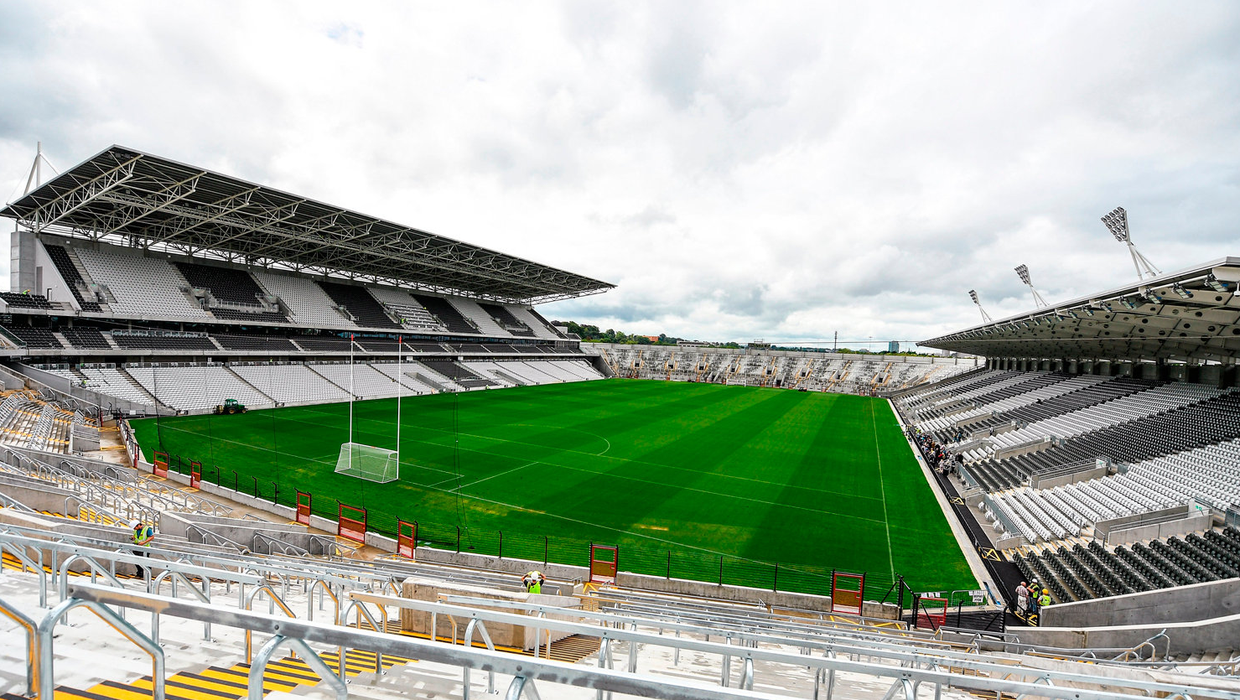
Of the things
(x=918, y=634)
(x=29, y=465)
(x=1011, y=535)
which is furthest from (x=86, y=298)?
(x=1011, y=535)

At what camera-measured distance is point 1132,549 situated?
480 inches

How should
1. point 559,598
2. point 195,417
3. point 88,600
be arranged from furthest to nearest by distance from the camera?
point 195,417
point 559,598
point 88,600

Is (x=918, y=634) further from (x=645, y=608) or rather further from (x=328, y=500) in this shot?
(x=328, y=500)

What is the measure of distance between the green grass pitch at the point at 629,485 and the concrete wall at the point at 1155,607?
7.85 ft

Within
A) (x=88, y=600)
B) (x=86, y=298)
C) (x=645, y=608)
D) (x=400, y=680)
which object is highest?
(x=86, y=298)

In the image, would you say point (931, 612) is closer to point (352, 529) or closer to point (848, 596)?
point (848, 596)

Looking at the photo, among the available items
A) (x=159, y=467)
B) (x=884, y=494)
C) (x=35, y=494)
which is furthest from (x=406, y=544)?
(x=884, y=494)

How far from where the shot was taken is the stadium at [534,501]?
12.9 ft

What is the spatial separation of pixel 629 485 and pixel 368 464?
392 inches

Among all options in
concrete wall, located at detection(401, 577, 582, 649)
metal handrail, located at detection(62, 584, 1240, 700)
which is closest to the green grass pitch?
concrete wall, located at detection(401, 577, 582, 649)

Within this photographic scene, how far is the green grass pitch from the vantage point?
14.0 m

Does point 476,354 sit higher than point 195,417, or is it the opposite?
point 476,354

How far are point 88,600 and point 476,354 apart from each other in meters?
55.4

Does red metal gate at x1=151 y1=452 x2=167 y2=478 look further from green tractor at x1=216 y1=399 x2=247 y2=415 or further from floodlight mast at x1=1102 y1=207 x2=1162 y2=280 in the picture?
floodlight mast at x1=1102 y1=207 x2=1162 y2=280
